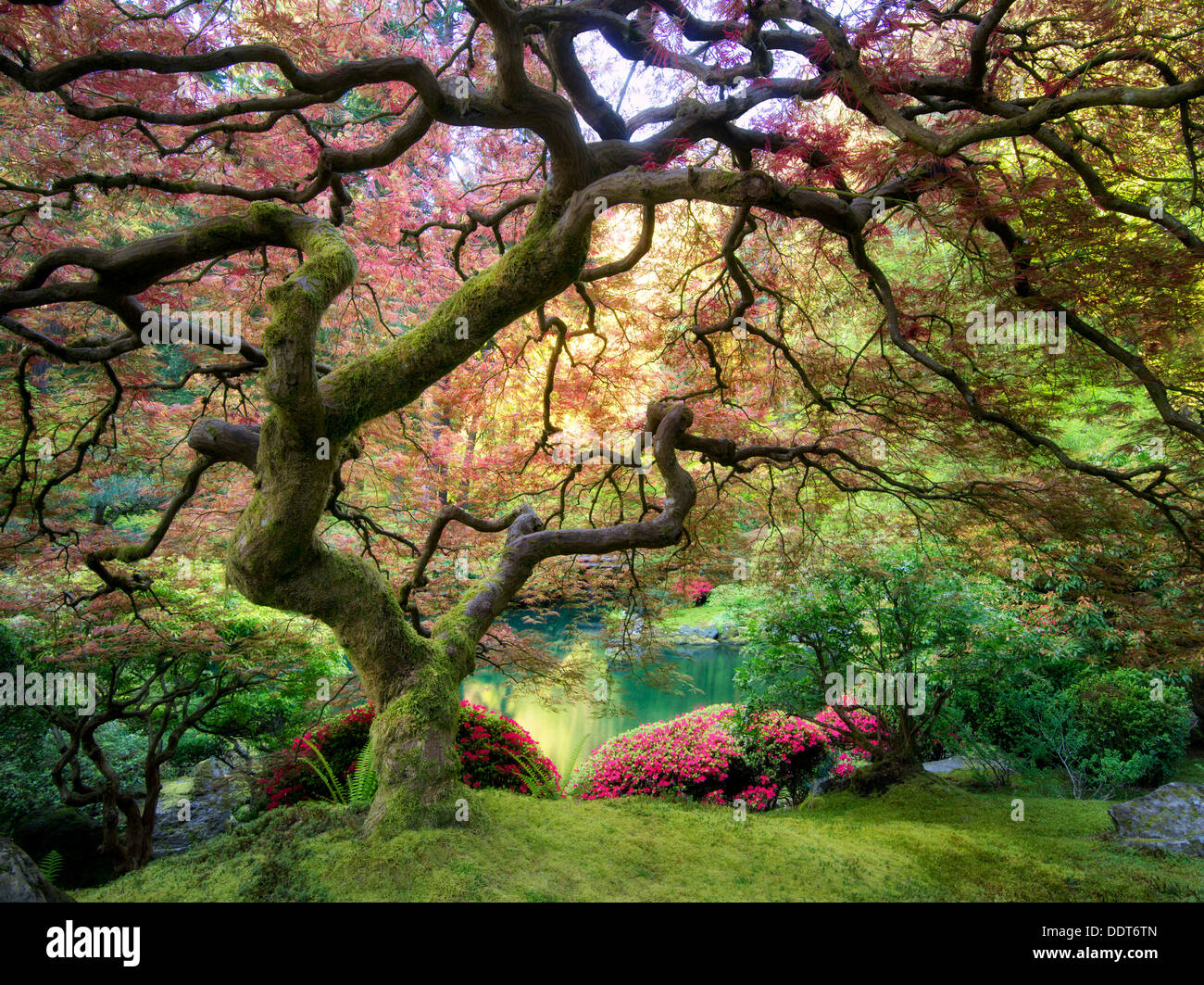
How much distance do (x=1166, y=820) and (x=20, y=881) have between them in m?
5.66

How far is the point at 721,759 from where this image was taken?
5605mm

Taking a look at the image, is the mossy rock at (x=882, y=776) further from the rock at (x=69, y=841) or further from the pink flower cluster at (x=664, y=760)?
the rock at (x=69, y=841)

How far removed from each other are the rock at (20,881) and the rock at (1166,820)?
522 centimetres

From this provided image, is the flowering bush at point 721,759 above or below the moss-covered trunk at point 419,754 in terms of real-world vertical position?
below

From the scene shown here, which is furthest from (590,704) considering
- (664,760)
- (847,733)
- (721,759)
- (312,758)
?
(312,758)

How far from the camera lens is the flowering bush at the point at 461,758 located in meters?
4.35

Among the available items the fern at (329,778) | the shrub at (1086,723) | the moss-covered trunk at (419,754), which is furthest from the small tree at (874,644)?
the fern at (329,778)

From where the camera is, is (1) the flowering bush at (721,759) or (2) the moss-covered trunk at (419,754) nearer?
(2) the moss-covered trunk at (419,754)

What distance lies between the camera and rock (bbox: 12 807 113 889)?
4.75m

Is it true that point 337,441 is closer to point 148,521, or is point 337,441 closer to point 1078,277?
point 1078,277

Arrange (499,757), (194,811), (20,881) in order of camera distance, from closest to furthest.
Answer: (20,881), (499,757), (194,811)

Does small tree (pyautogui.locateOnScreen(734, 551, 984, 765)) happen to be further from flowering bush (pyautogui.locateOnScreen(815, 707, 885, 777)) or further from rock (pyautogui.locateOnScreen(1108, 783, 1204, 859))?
rock (pyautogui.locateOnScreen(1108, 783, 1204, 859))

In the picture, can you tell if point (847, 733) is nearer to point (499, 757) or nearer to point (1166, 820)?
point (1166, 820)
